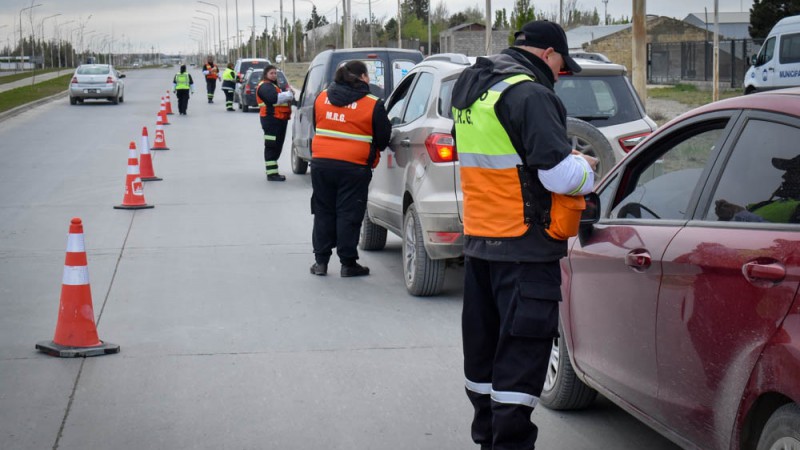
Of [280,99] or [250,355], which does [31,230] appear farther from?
[250,355]

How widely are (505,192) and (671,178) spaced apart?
0.85 metres

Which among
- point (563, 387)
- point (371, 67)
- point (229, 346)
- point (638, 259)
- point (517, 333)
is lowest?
point (229, 346)

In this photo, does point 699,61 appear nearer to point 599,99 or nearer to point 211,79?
point 211,79

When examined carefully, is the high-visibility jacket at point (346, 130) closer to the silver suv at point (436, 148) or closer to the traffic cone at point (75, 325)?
the silver suv at point (436, 148)

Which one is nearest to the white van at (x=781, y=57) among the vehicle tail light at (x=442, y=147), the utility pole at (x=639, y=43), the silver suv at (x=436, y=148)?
the utility pole at (x=639, y=43)

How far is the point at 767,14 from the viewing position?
55344 mm

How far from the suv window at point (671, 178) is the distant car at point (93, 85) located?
130 feet

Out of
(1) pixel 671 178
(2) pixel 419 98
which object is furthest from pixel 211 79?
(1) pixel 671 178

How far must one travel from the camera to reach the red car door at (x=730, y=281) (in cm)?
361

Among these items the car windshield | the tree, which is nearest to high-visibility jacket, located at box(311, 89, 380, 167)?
the car windshield

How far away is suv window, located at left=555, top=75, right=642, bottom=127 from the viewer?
31.8 ft

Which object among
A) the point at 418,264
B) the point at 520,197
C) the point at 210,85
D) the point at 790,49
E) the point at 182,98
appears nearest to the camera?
the point at 520,197

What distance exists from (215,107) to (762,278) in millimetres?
40243

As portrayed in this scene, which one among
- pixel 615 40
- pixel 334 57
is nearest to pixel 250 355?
pixel 334 57
